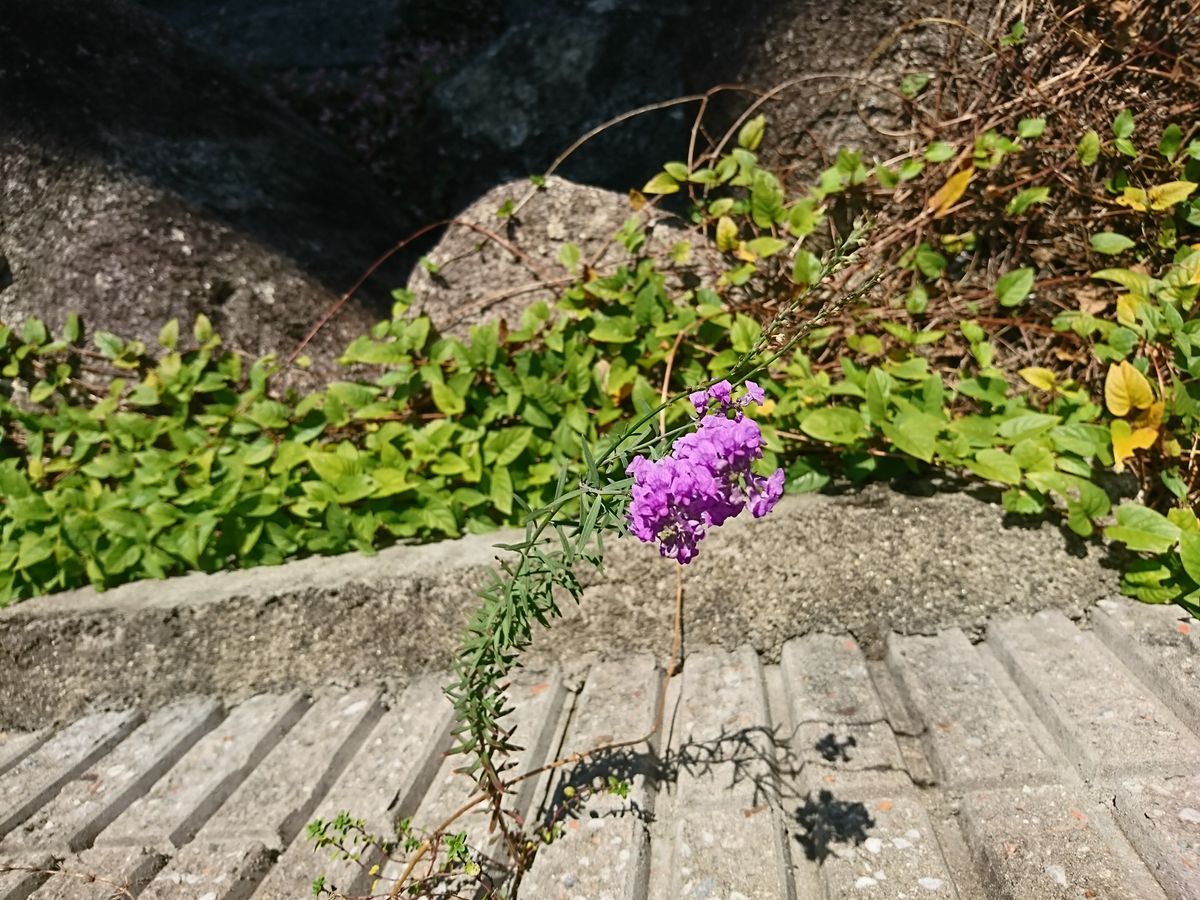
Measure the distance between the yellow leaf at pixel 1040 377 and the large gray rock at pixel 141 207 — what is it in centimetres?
211

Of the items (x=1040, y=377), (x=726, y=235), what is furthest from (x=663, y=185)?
(x=1040, y=377)

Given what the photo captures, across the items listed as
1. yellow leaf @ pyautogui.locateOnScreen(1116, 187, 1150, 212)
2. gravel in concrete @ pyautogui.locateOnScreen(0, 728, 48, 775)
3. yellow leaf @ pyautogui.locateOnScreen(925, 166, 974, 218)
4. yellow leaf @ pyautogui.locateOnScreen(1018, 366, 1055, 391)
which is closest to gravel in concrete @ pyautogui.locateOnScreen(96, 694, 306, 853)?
gravel in concrete @ pyautogui.locateOnScreen(0, 728, 48, 775)

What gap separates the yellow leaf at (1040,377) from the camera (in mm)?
1914

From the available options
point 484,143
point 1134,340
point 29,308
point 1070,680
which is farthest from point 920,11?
point 29,308

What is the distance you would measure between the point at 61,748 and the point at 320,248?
6.11 ft

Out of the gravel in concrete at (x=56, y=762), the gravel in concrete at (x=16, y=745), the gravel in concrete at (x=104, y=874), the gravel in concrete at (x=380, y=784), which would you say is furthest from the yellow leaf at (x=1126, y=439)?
the gravel in concrete at (x=16, y=745)

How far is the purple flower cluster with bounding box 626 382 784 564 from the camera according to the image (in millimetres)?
974

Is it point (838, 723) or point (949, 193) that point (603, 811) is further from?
point (949, 193)

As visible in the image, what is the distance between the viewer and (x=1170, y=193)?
1.93m

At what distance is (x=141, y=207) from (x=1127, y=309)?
2.97 m

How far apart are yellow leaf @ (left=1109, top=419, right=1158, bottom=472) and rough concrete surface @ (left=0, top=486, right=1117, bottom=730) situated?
20 cm

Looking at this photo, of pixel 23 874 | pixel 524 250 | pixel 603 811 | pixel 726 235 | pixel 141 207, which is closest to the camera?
pixel 603 811

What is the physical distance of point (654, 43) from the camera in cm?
401

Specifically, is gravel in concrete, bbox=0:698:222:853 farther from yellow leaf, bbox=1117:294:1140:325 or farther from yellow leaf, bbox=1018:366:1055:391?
yellow leaf, bbox=1117:294:1140:325
